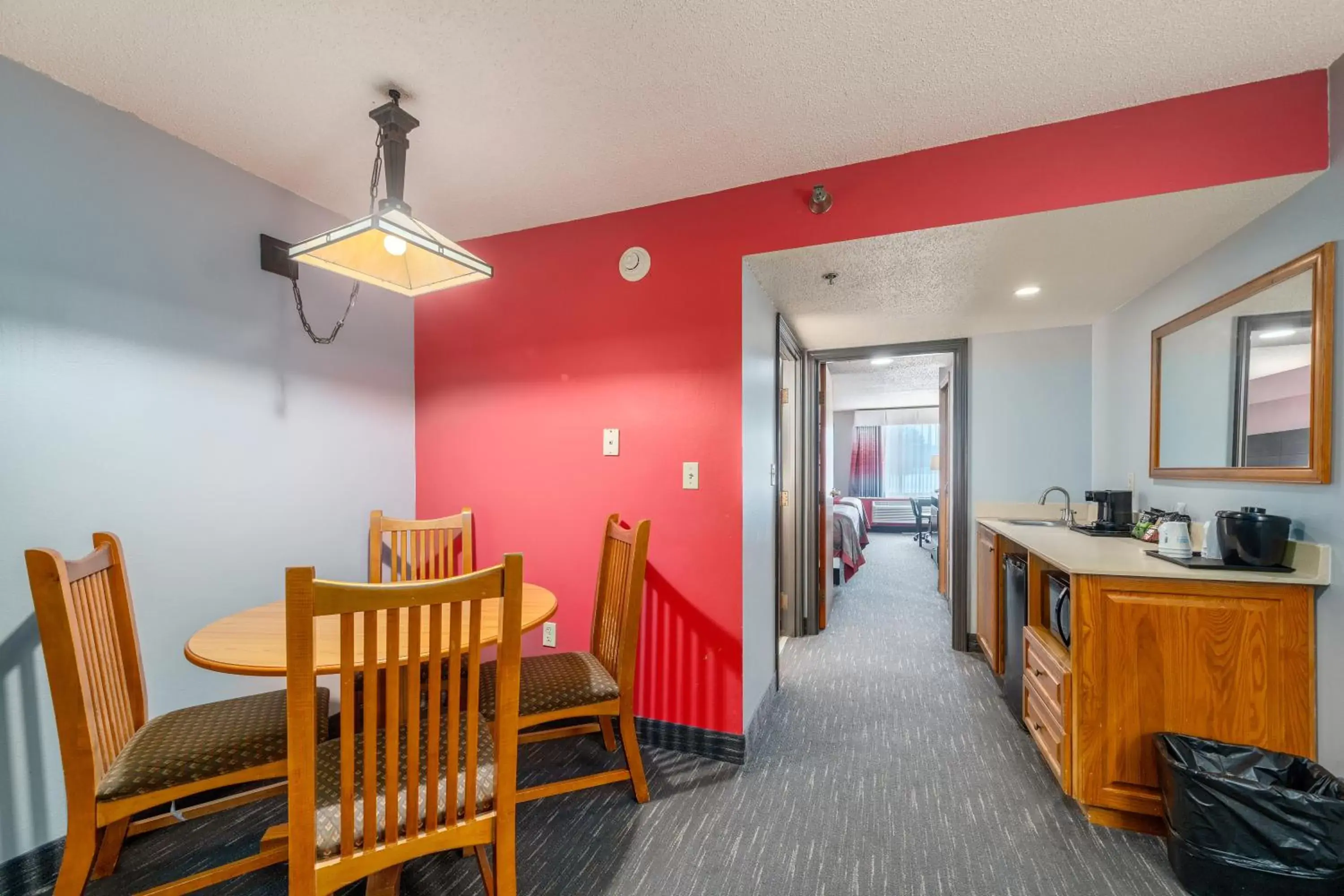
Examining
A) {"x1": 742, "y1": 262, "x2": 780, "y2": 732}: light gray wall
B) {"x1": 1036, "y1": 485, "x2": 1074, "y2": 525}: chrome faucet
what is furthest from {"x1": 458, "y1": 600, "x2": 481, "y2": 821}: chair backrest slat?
{"x1": 1036, "y1": 485, "x2": 1074, "y2": 525}: chrome faucet

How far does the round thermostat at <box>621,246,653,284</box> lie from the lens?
2336 mm

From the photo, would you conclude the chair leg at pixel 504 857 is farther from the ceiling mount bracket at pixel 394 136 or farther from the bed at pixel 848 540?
the bed at pixel 848 540

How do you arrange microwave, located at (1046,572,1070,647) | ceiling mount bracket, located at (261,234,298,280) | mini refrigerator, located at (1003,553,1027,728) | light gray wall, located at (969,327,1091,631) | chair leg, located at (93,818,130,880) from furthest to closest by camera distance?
light gray wall, located at (969,327,1091,631) → mini refrigerator, located at (1003,553,1027,728) → ceiling mount bracket, located at (261,234,298,280) → microwave, located at (1046,572,1070,647) → chair leg, located at (93,818,130,880)

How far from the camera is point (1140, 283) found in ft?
8.20

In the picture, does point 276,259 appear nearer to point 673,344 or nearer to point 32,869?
point 673,344

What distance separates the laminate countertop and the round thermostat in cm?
192

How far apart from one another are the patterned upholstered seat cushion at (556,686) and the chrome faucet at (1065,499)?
8.84ft

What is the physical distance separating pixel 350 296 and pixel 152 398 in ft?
3.00

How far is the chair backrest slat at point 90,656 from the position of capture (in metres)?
1.15

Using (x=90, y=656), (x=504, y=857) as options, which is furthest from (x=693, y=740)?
(x=90, y=656)

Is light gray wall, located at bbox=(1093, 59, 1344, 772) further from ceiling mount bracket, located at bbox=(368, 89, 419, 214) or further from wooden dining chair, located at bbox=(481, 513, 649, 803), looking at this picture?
ceiling mount bracket, located at bbox=(368, 89, 419, 214)

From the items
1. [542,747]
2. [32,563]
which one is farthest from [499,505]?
[32,563]

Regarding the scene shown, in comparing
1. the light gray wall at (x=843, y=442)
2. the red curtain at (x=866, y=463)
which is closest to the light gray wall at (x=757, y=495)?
the light gray wall at (x=843, y=442)

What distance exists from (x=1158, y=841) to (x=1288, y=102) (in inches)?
88.8
